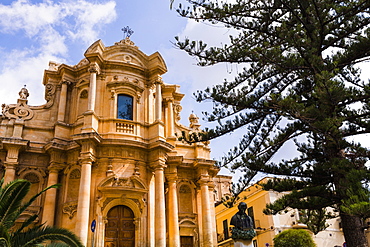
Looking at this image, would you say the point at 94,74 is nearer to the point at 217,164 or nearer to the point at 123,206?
the point at 123,206

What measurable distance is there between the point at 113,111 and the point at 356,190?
43.4 ft

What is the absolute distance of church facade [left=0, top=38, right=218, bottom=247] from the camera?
57.2 ft

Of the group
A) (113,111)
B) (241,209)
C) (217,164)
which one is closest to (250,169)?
(217,164)

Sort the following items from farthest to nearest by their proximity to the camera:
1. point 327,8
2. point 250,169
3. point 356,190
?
point 250,169 → point 327,8 → point 356,190

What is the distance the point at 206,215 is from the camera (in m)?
19.8

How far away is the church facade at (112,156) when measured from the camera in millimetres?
17422

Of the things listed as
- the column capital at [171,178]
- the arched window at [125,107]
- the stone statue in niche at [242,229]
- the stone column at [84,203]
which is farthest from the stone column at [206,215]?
the stone statue in niche at [242,229]

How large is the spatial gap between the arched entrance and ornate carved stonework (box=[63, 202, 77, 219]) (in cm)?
A: 158

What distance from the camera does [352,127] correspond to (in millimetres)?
10719

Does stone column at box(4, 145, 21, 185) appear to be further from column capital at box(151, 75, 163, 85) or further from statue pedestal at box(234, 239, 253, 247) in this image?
statue pedestal at box(234, 239, 253, 247)

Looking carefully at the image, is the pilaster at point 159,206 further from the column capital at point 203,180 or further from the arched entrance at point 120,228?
the column capital at point 203,180

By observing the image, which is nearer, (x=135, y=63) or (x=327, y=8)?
(x=327, y=8)

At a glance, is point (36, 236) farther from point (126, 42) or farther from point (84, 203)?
point (126, 42)

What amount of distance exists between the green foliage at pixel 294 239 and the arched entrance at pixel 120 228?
26.5ft
